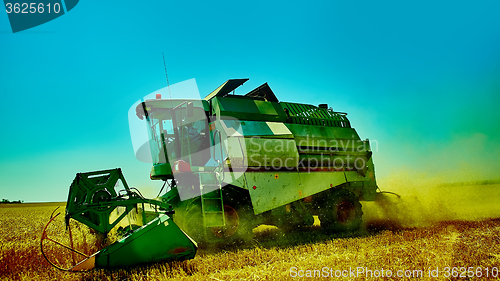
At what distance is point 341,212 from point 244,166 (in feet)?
10.6

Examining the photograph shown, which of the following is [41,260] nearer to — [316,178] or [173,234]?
[173,234]

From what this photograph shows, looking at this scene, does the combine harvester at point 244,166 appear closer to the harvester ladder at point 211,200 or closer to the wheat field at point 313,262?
the harvester ladder at point 211,200

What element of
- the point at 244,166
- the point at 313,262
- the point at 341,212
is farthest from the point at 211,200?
the point at 341,212

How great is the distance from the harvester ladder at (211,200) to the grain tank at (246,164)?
0.02 m

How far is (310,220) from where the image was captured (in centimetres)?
740

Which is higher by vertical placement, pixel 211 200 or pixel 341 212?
pixel 211 200

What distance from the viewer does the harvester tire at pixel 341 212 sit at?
8.00 meters

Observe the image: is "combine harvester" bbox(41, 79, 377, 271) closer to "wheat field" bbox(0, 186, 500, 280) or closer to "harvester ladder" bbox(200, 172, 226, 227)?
"harvester ladder" bbox(200, 172, 226, 227)

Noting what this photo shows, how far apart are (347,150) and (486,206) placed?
252 inches

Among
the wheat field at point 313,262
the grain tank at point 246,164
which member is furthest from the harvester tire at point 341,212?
the wheat field at point 313,262

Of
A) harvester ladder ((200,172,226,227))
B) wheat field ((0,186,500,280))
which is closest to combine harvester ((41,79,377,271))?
harvester ladder ((200,172,226,227))

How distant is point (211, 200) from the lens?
6.29 meters

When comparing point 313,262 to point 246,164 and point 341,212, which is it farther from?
point 341,212

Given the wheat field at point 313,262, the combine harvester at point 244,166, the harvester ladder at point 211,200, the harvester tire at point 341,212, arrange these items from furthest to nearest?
the harvester tire at point 341,212 < the combine harvester at point 244,166 < the harvester ladder at point 211,200 < the wheat field at point 313,262
